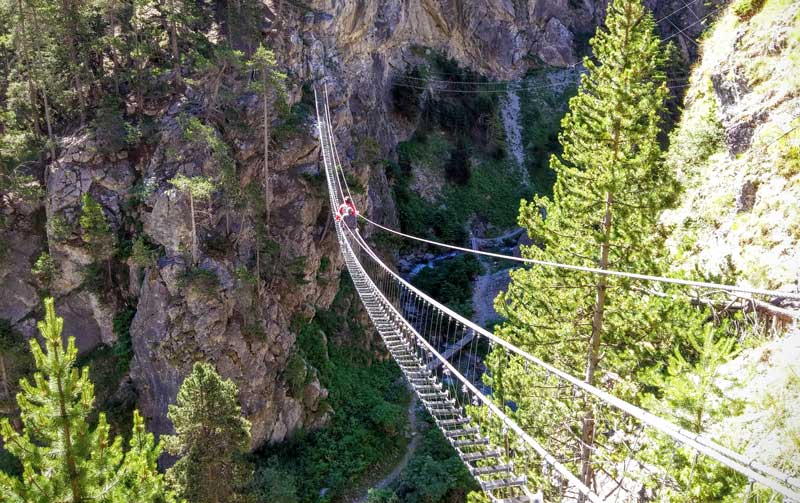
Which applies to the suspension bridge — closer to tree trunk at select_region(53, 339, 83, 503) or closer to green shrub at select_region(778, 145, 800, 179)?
tree trunk at select_region(53, 339, 83, 503)

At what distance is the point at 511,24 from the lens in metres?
43.2

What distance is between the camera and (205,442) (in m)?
12.6

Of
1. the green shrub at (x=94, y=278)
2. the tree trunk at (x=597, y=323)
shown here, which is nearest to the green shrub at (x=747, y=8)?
the tree trunk at (x=597, y=323)

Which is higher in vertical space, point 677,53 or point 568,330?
point 677,53

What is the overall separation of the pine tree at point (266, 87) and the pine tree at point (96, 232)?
5.53 meters

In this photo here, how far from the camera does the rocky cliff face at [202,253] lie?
16.8 metres

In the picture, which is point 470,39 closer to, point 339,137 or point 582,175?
point 339,137

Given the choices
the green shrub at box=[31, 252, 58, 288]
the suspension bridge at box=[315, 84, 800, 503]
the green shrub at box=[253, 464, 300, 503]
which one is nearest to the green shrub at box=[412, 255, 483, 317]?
the green shrub at box=[253, 464, 300, 503]

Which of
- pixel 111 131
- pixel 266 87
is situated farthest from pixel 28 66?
pixel 266 87

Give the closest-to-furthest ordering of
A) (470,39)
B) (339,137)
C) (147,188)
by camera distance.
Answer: (147,188) < (339,137) < (470,39)

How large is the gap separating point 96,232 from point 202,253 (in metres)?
3.83

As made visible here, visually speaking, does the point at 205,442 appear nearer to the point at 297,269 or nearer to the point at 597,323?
the point at 297,269

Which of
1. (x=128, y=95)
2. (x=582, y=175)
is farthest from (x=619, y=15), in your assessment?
(x=128, y=95)

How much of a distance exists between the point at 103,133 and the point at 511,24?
3596cm
